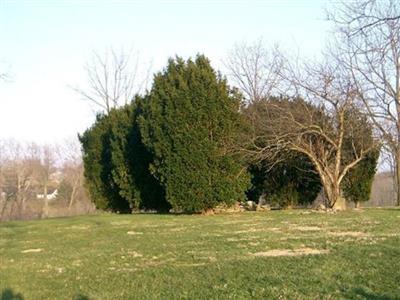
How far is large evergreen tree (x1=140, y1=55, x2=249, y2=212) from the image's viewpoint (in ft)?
103

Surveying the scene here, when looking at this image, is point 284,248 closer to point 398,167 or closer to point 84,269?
point 84,269

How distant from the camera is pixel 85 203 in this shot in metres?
70.6

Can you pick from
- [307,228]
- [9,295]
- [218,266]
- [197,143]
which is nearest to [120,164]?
[197,143]

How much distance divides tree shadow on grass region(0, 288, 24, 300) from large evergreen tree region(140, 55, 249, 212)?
21.2 metres

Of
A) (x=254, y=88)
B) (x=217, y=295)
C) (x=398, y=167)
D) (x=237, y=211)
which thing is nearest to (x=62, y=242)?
(x=217, y=295)

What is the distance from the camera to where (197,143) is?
31.4m

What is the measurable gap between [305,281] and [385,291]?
126 cm

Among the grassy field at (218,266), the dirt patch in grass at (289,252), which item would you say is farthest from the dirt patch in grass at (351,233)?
the dirt patch in grass at (289,252)

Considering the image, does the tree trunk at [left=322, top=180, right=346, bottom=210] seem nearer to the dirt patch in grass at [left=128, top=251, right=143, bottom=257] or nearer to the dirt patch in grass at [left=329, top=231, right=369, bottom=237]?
the dirt patch in grass at [left=329, top=231, right=369, bottom=237]

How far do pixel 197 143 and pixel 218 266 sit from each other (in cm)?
2083

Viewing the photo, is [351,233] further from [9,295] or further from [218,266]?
[9,295]

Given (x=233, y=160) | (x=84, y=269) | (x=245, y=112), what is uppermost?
(x=245, y=112)

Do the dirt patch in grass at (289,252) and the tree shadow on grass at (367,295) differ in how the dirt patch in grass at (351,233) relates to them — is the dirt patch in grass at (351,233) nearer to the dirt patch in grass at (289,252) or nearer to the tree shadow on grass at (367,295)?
the dirt patch in grass at (289,252)

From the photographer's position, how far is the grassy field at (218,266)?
27.3 feet
